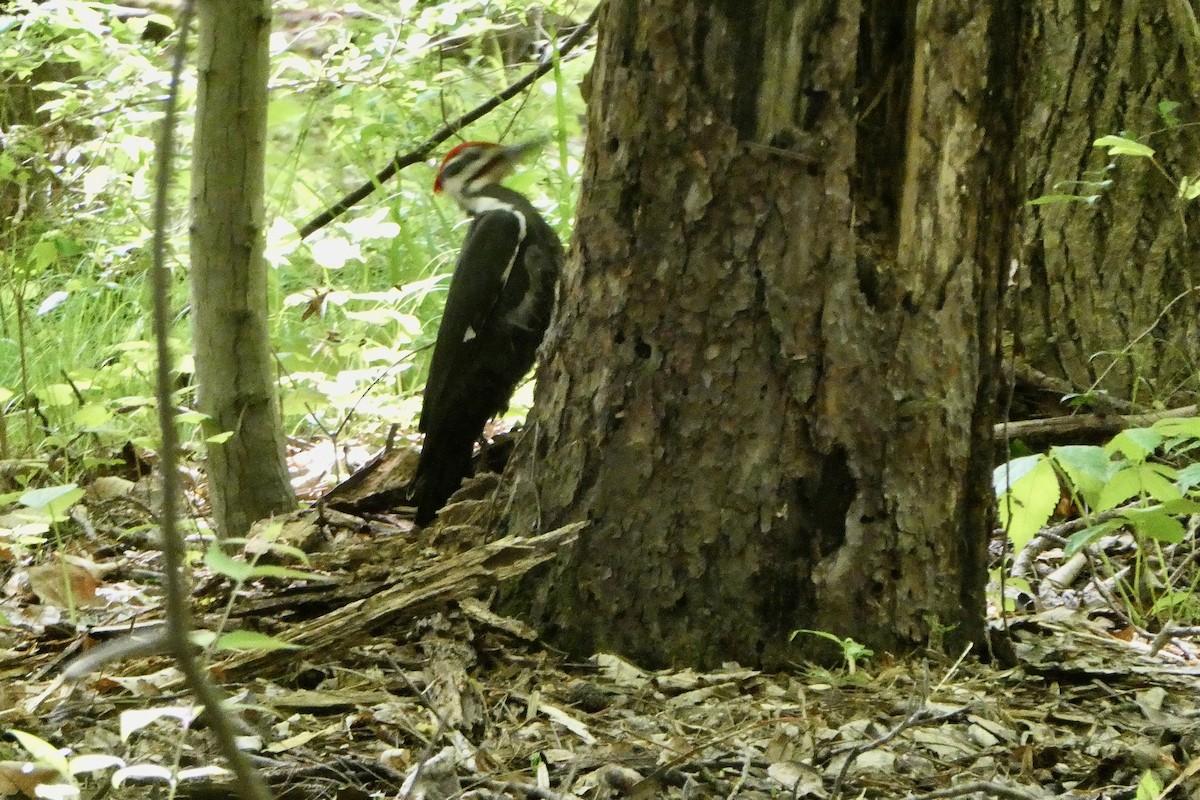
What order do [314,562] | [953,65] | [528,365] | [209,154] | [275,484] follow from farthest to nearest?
[528,365] → [275,484] → [209,154] → [314,562] → [953,65]

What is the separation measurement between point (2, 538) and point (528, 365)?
1.48m

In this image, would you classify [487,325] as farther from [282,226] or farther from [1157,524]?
[1157,524]

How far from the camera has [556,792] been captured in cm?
154

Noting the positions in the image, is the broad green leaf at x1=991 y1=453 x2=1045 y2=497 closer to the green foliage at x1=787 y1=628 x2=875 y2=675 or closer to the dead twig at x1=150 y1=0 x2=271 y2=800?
the green foliage at x1=787 y1=628 x2=875 y2=675

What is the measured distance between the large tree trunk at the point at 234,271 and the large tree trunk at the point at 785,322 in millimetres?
910

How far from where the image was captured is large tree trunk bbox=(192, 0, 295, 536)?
8.32 ft

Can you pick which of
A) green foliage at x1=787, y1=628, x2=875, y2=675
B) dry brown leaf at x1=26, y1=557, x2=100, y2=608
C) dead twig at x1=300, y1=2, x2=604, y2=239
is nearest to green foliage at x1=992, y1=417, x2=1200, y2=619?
green foliage at x1=787, y1=628, x2=875, y2=675

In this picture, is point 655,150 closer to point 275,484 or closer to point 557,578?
point 557,578

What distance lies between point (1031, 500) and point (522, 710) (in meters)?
0.94

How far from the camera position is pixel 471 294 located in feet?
11.5

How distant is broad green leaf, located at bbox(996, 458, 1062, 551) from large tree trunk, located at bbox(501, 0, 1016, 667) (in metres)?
0.10

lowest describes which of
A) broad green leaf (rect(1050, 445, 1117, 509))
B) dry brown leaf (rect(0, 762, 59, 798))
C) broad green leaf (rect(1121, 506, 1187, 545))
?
dry brown leaf (rect(0, 762, 59, 798))

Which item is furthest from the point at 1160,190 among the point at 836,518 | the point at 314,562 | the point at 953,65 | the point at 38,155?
the point at 38,155

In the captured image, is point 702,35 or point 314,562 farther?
point 314,562
